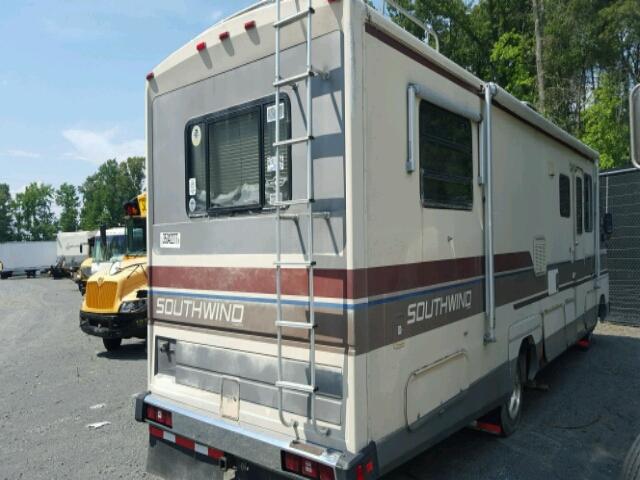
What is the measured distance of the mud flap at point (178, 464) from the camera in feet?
11.7

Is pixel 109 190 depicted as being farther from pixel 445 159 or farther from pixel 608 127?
pixel 445 159

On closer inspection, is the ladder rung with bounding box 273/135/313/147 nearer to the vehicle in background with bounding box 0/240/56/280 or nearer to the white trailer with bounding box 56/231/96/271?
the white trailer with bounding box 56/231/96/271

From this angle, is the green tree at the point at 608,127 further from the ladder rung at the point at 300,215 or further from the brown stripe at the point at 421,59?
the ladder rung at the point at 300,215

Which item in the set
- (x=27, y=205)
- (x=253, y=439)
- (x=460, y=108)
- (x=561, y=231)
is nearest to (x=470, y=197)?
(x=460, y=108)

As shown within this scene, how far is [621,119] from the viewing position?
13.9 metres

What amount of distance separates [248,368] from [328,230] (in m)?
1.08

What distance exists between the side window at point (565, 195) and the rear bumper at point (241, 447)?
4.46m

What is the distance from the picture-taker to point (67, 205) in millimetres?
79438

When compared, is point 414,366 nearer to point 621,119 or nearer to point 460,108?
point 460,108

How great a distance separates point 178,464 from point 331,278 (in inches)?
73.3

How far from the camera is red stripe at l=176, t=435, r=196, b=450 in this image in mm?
3616

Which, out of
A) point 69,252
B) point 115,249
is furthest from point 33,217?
point 115,249

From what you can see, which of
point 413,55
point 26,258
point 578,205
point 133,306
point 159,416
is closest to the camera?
point 413,55

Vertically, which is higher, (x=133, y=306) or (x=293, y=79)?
(x=293, y=79)
